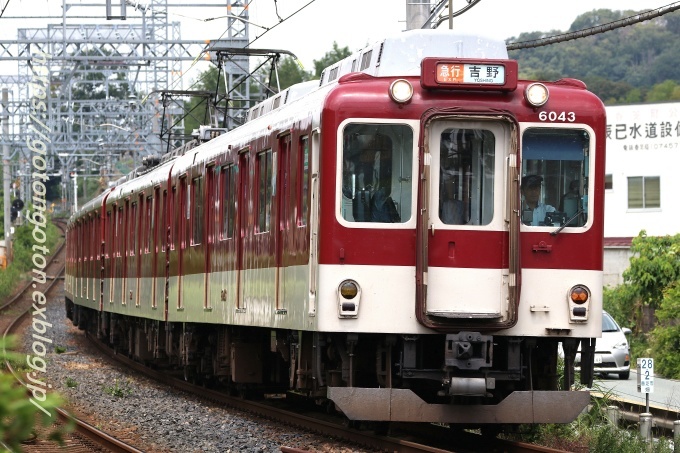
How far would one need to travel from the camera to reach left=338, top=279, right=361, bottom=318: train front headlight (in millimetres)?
9273

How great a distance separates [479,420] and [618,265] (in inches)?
1015

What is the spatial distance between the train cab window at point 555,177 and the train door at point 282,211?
2086 millimetres

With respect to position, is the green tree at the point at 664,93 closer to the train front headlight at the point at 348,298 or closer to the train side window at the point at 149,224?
the train side window at the point at 149,224

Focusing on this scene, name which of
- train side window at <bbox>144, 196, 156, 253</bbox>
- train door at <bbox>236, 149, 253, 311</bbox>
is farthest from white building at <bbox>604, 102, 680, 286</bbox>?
train door at <bbox>236, 149, 253, 311</bbox>

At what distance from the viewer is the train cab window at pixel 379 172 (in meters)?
9.44

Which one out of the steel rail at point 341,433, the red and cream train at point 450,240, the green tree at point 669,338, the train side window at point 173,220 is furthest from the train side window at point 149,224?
the green tree at point 669,338

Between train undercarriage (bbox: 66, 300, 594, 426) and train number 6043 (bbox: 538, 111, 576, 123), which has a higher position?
train number 6043 (bbox: 538, 111, 576, 123)

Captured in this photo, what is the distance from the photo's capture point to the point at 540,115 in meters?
9.55

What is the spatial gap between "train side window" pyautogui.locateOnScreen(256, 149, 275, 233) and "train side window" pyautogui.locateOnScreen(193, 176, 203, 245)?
9.86 feet

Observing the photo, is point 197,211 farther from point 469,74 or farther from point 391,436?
point 469,74

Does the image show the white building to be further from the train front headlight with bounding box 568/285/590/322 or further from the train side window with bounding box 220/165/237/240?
the train front headlight with bounding box 568/285/590/322

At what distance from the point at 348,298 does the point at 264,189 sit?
252 centimetres

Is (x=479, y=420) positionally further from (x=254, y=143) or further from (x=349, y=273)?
(x=254, y=143)

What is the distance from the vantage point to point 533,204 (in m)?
9.56
